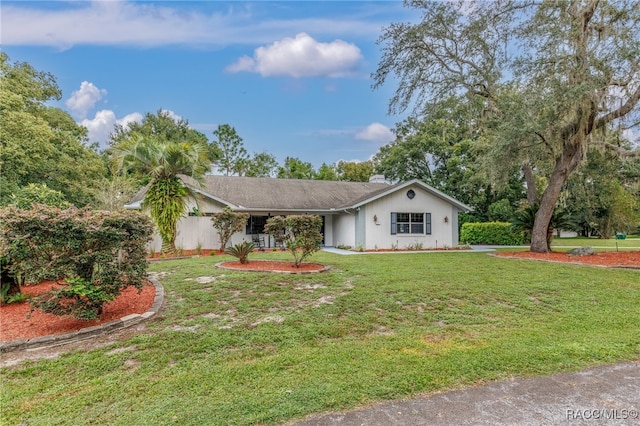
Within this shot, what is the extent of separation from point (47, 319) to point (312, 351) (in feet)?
13.7

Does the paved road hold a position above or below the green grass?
below

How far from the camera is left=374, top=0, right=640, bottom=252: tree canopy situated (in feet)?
34.4

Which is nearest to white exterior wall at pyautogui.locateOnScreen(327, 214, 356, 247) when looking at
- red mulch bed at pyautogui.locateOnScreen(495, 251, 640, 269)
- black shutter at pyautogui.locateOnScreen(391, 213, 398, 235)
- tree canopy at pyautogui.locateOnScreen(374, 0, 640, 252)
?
black shutter at pyautogui.locateOnScreen(391, 213, 398, 235)

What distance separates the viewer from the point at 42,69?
1933cm

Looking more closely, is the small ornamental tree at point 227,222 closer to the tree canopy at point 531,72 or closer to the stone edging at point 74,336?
the tree canopy at point 531,72

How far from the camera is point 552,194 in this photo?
1298 centimetres

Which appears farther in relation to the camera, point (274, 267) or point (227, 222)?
point (227, 222)

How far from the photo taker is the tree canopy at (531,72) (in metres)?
10.5

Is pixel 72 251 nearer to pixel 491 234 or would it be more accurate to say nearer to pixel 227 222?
pixel 227 222

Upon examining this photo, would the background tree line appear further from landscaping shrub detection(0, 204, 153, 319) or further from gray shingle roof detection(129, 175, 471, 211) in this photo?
gray shingle roof detection(129, 175, 471, 211)

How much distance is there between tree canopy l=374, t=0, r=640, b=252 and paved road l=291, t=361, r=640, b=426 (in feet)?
33.6

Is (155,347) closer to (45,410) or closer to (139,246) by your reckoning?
(45,410)

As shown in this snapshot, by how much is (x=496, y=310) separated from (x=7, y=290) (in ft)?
28.0

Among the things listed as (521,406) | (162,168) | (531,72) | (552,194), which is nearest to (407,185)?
(552,194)
